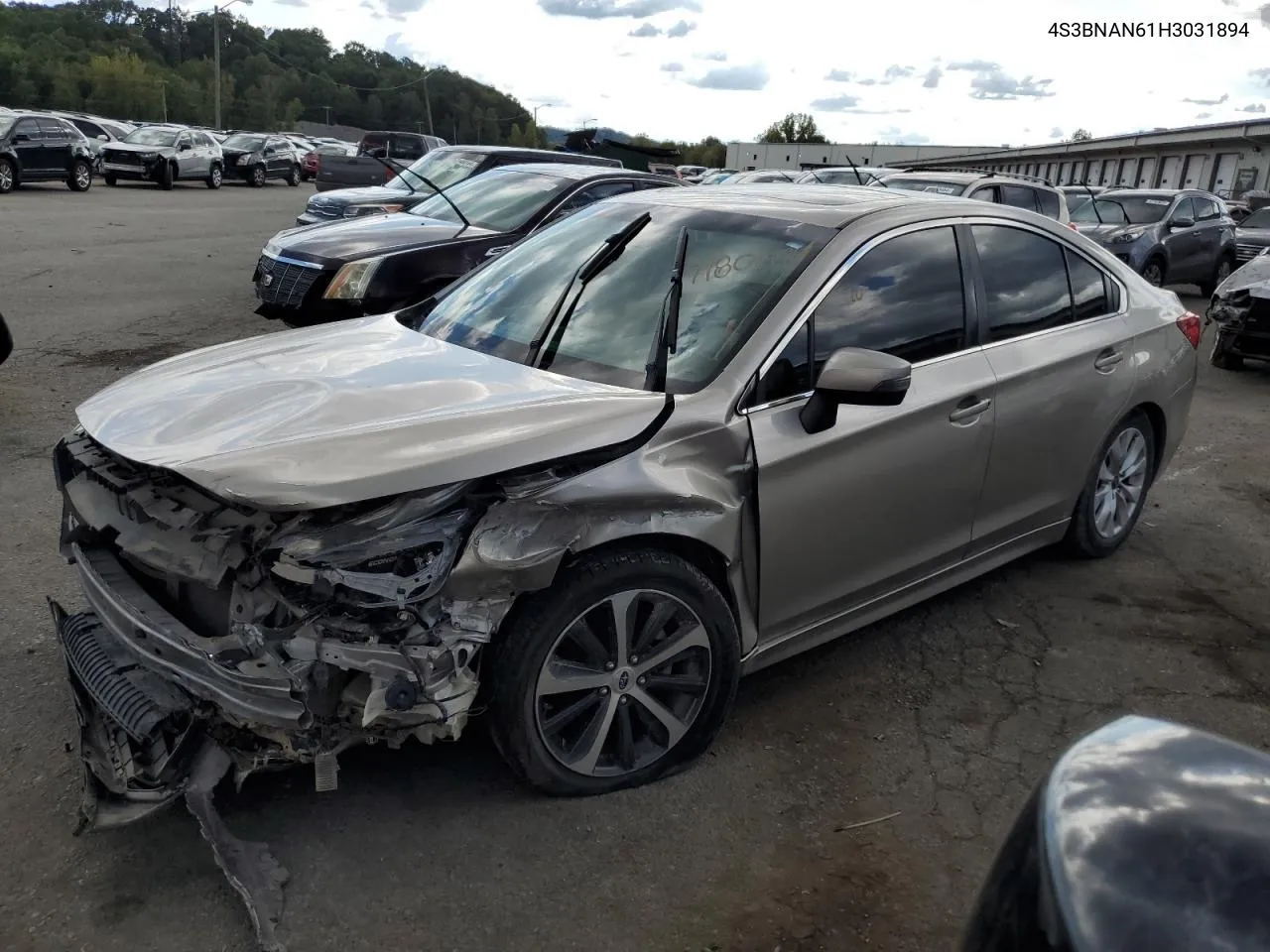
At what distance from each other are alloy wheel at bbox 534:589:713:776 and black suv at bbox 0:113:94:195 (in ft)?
80.3

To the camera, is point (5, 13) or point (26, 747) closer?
point (26, 747)

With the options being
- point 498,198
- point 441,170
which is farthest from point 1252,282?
point 441,170

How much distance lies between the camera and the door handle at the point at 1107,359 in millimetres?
4375

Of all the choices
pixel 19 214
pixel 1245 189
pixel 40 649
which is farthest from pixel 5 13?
pixel 40 649

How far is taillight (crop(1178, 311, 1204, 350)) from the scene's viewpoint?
493cm

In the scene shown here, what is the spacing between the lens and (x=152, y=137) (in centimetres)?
2869

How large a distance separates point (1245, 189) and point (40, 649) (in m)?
47.4

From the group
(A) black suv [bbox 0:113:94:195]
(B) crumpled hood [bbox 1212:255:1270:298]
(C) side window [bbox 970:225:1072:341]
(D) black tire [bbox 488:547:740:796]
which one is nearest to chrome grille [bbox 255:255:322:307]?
(C) side window [bbox 970:225:1072:341]

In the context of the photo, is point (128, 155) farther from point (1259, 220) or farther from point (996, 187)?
point (1259, 220)

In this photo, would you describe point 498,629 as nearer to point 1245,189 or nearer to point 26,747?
point 26,747

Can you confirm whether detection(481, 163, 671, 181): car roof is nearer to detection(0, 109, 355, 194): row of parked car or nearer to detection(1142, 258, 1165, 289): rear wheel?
detection(1142, 258, 1165, 289): rear wheel

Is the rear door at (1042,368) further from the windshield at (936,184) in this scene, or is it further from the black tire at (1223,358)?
the windshield at (936,184)

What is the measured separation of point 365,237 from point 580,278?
16.6 feet

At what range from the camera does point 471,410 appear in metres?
2.92
